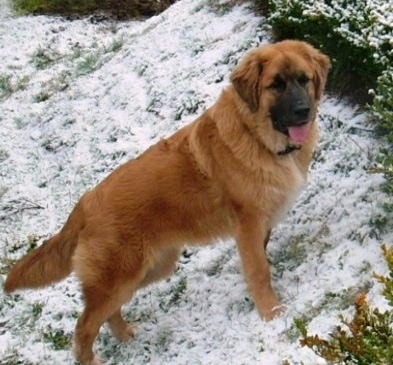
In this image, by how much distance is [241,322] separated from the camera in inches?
186

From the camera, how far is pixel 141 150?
23.6 ft

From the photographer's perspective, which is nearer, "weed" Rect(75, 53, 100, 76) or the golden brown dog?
the golden brown dog

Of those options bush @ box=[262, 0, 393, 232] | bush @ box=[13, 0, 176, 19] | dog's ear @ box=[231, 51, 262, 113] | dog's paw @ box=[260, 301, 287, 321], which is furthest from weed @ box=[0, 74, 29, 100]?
dog's paw @ box=[260, 301, 287, 321]

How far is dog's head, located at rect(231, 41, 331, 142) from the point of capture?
4414 mm

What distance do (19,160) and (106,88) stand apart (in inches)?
57.9

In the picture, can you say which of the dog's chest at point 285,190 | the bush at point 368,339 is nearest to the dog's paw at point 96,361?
the dog's chest at point 285,190

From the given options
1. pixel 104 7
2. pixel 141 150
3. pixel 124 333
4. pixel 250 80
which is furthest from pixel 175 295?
pixel 104 7

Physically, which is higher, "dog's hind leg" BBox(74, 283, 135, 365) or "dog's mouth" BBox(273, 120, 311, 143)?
"dog's mouth" BBox(273, 120, 311, 143)

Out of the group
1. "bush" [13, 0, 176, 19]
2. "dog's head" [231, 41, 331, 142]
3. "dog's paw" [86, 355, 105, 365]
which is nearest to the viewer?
"dog's head" [231, 41, 331, 142]

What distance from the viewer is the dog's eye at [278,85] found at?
448 cm

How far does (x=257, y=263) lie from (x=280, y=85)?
3.98 ft

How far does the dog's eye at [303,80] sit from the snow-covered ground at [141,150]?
1.05m

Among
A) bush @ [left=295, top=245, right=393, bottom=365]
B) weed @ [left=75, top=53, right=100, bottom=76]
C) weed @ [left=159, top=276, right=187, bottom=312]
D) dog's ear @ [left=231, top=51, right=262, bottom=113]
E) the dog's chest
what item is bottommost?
weed @ [left=75, top=53, right=100, bottom=76]

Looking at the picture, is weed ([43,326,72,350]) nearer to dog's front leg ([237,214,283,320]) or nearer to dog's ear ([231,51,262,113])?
dog's front leg ([237,214,283,320])
